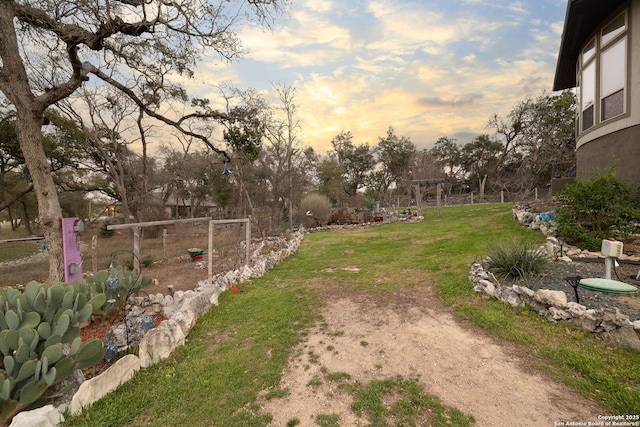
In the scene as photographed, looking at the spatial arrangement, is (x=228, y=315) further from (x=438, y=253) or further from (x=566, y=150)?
(x=566, y=150)

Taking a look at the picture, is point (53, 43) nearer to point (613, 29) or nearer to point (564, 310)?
point (564, 310)

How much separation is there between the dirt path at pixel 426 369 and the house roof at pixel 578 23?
8.73 metres

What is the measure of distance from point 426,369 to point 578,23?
10.4 metres

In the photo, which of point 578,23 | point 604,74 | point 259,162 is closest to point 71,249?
point 604,74

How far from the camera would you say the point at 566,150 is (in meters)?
21.5

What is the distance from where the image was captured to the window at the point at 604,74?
6.45 m

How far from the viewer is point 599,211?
5375 millimetres

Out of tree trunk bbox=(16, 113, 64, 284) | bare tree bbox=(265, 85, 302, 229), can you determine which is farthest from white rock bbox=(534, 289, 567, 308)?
bare tree bbox=(265, 85, 302, 229)

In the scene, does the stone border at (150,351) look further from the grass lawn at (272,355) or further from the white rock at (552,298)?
the white rock at (552,298)

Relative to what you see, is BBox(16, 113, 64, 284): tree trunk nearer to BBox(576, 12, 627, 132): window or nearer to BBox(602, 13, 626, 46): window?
BBox(576, 12, 627, 132): window

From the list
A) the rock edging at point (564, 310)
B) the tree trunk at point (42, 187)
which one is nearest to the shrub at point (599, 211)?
the rock edging at point (564, 310)

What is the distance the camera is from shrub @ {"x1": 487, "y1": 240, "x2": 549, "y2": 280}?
4.54 meters

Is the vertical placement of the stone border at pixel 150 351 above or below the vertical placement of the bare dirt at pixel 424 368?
above

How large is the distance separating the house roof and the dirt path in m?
8.73
